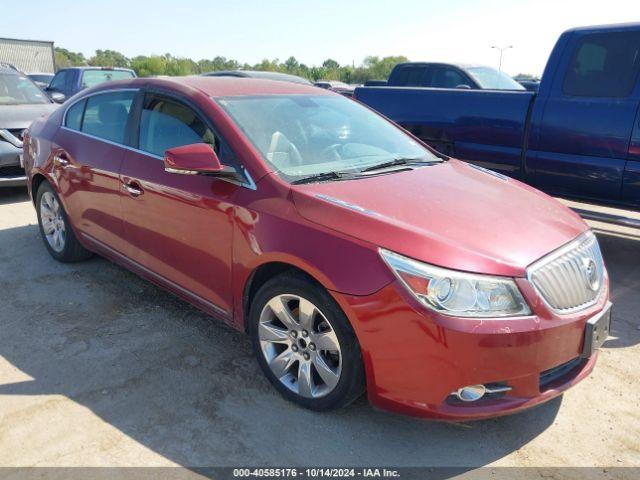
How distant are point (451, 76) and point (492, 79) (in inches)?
27.4

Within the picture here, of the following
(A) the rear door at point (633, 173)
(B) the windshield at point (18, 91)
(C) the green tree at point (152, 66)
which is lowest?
(A) the rear door at point (633, 173)

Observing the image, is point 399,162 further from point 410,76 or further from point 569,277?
point 410,76

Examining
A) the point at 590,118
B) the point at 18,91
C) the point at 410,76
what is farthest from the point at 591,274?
the point at 18,91

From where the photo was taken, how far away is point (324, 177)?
10.2ft

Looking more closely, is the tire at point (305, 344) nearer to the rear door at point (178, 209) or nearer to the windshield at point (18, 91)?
the rear door at point (178, 209)

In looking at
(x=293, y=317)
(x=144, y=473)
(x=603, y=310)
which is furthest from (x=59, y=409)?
(x=603, y=310)

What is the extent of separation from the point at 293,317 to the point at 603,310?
1.55 m

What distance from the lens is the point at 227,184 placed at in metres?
3.11

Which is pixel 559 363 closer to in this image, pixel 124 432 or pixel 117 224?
pixel 124 432

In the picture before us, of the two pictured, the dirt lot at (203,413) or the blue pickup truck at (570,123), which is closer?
the dirt lot at (203,413)

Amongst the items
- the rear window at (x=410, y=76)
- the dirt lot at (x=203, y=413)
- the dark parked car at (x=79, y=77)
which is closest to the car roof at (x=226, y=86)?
the dirt lot at (x=203, y=413)

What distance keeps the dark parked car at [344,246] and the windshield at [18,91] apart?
502cm

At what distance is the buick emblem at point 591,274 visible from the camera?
274cm

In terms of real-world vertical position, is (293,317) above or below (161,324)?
above
